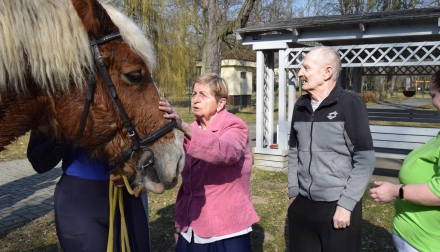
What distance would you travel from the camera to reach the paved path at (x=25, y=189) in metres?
5.16

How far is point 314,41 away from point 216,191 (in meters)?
5.55

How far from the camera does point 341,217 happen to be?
221 cm

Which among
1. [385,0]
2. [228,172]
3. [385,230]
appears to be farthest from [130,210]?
[385,0]

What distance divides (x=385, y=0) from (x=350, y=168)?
21514 millimetres

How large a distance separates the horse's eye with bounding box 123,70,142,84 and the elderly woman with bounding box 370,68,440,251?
58.5 inches

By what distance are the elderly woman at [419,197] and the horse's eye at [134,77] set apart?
4.88 ft

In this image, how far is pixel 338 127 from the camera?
7.45ft

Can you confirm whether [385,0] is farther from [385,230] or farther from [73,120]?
[73,120]

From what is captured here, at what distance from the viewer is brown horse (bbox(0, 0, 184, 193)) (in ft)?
4.61

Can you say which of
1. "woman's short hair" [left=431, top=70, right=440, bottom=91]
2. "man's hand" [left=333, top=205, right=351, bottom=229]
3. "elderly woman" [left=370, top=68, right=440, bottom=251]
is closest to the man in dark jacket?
"man's hand" [left=333, top=205, right=351, bottom=229]

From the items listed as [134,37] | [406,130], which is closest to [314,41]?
[406,130]

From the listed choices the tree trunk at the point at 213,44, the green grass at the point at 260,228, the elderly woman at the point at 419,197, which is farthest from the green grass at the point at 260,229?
the tree trunk at the point at 213,44

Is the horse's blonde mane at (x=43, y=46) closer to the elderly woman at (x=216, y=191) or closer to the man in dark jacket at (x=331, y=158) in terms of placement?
the elderly woman at (x=216, y=191)

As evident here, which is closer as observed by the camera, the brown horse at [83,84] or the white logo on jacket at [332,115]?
the brown horse at [83,84]
